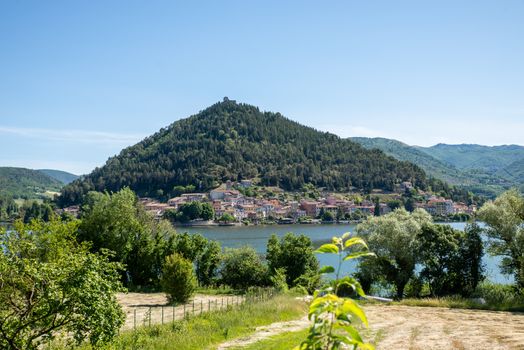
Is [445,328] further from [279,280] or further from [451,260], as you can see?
[451,260]

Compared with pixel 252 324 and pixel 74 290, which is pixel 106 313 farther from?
pixel 252 324

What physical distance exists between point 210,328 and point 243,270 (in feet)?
57.6

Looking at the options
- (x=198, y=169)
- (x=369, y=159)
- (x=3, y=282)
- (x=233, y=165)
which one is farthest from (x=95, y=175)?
(x=3, y=282)

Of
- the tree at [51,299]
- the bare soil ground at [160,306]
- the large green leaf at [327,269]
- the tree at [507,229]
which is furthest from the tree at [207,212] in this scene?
the large green leaf at [327,269]

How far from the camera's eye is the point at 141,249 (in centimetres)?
3544

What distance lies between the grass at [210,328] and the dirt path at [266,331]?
1.37 ft

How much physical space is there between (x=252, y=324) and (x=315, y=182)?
538 feet

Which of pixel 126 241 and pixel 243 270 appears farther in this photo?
pixel 126 241

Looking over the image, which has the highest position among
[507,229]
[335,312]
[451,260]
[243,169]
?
[243,169]

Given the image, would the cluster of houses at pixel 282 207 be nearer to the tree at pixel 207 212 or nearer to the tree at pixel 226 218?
the tree at pixel 226 218

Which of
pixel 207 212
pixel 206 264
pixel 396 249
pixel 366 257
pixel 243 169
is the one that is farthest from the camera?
pixel 243 169

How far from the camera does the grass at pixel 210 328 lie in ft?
46.3

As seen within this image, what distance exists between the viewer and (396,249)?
3256 cm

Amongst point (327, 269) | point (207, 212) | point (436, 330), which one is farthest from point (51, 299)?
point (207, 212)
